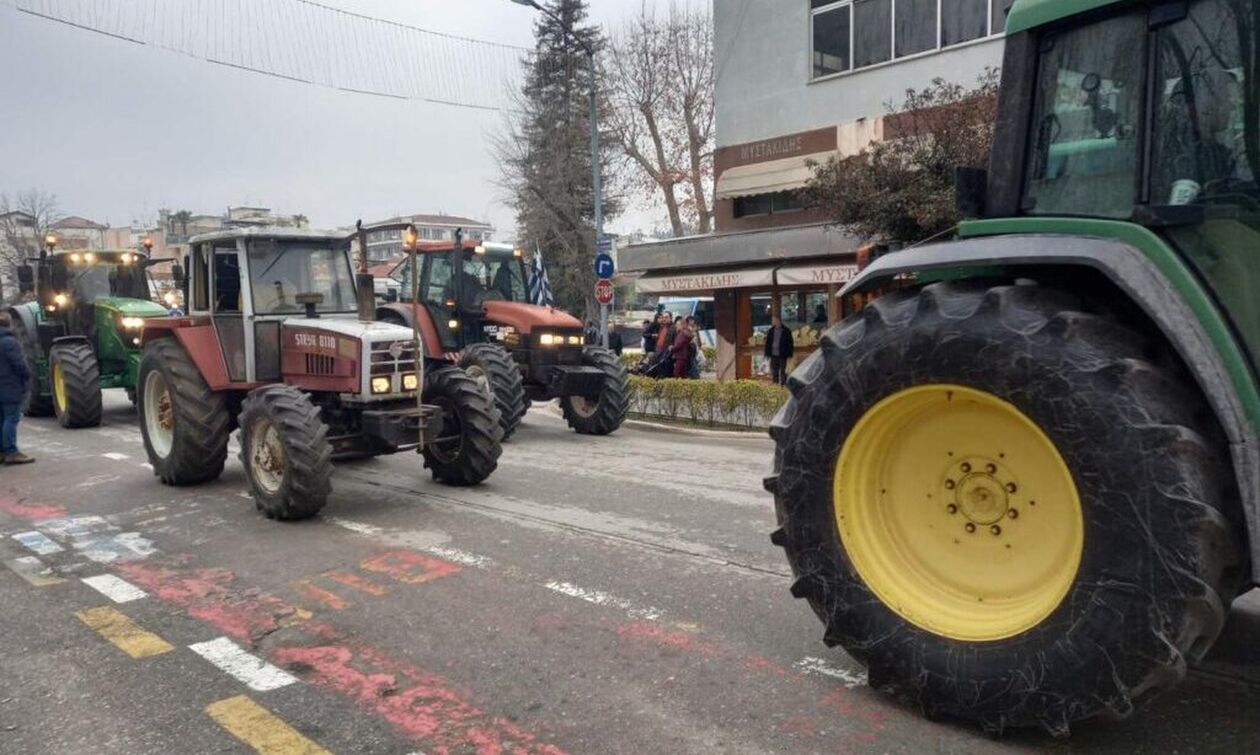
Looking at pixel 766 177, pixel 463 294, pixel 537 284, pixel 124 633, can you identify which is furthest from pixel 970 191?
pixel 766 177

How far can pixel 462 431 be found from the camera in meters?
8.09

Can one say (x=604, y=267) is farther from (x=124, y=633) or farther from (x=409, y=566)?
(x=124, y=633)

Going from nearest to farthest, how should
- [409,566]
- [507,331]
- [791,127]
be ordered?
[409,566] < [507,331] < [791,127]

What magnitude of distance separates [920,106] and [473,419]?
328 inches

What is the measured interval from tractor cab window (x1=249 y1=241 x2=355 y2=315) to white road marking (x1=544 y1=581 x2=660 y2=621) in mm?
4494

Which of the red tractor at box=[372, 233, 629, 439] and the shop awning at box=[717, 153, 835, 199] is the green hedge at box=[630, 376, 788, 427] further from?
the shop awning at box=[717, 153, 835, 199]

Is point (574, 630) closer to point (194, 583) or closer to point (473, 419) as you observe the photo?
point (194, 583)

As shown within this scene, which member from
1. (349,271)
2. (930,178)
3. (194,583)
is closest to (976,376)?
(194,583)

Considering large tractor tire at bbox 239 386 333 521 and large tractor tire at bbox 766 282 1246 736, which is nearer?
large tractor tire at bbox 766 282 1246 736

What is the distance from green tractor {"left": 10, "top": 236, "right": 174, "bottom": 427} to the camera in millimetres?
12898

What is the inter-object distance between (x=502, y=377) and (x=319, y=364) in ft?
10.9

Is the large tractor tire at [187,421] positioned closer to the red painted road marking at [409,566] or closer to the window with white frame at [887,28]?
the red painted road marking at [409,566]

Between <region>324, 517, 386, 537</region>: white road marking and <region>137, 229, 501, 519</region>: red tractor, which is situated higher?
<region>137, 229, 501, 519</region>: red tractor

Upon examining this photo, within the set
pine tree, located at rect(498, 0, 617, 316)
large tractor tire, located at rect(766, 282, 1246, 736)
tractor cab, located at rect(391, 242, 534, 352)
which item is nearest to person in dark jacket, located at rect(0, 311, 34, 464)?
tractor cab, located at rect(391, 242, 534, 352)
